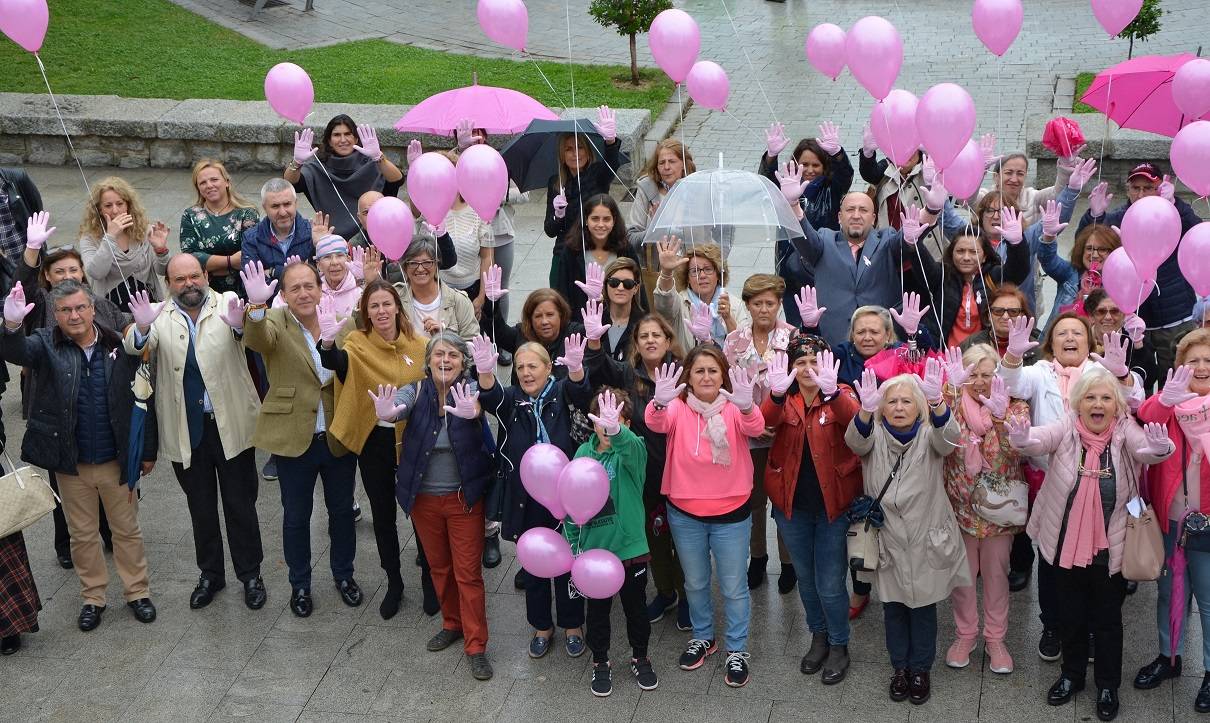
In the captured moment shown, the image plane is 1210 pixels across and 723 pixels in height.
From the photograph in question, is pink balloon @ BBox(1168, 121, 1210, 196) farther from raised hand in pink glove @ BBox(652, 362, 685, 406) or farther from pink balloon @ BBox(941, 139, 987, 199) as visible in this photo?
raised hand in pink glove @ BBox(652, 362, 685, 406)

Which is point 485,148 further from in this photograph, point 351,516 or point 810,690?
point 810,690

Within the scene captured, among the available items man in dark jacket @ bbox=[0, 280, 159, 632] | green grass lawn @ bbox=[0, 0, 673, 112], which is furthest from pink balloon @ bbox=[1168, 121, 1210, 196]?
green grass lawn @ bbox=[0, 0, 673, 112]

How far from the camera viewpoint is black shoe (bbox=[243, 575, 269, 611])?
7.27 meters

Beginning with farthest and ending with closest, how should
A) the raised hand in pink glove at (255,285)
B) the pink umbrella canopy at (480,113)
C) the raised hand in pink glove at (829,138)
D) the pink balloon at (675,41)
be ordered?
the pink umbrella canopy at (480,113), the raised hand in pink glove at (829,138), the pink balloon at (675,41), the raised hand in pink glove at (255,285)

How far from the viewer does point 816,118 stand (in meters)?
13.8

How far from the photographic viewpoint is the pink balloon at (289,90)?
27.1 ft

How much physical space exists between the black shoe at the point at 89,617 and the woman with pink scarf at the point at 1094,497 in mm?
4704

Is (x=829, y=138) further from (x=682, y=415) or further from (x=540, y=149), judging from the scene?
(x=682, y=415)

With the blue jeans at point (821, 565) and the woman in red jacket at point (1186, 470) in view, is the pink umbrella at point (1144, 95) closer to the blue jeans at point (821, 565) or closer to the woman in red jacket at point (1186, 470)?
the woman in red jacket at point (1186, 470)

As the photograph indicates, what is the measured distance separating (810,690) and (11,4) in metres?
5.44

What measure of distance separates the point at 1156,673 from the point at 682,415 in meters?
2.43

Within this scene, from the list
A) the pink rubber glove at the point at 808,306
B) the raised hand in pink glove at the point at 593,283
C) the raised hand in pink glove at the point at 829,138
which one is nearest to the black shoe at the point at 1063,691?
the pink rubber glove at the point at 808,306

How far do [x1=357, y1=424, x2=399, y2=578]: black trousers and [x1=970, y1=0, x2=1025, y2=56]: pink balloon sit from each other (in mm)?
4048

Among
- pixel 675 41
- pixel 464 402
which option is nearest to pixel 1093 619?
pixel 464 402
